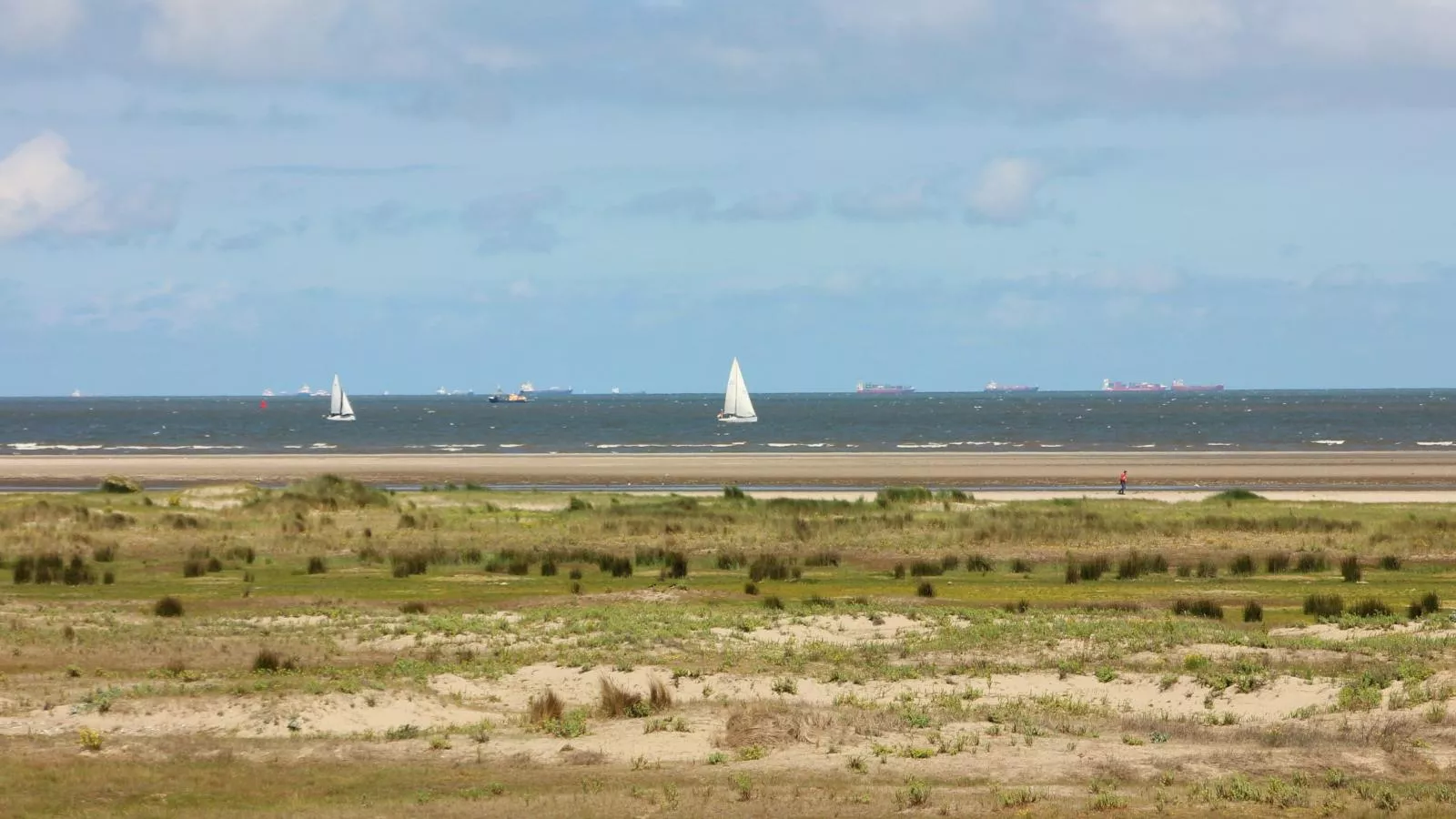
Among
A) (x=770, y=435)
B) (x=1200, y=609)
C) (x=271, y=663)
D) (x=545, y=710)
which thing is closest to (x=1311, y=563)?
(x=1200, y=609)

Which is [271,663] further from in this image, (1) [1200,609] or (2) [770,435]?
(2) [770,435]

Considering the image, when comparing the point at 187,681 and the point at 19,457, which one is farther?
the point at 19,457

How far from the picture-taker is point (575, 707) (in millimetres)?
19406

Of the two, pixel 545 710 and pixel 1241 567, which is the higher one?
pixel 545 710

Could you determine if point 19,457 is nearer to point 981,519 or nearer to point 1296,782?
point 981,519

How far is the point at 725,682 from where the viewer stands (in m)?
20.8

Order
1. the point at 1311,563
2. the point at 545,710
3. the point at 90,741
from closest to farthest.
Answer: the point at 90,741
the point at 545,710
the point at 1311,563

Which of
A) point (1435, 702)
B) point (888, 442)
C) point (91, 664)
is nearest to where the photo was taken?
point (1435, 702)

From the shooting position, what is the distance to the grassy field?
15.2m

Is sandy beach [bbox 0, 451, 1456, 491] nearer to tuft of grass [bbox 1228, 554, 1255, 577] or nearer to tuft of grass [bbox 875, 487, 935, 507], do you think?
tuft of grass [bbox 875, 487, 935, 507]

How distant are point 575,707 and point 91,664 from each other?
7.74 metres

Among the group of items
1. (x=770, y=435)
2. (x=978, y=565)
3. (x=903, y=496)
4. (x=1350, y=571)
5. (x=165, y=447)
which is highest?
(x=770, y=435)

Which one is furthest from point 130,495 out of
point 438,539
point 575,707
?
point 575,707

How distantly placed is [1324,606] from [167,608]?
2075 cm
